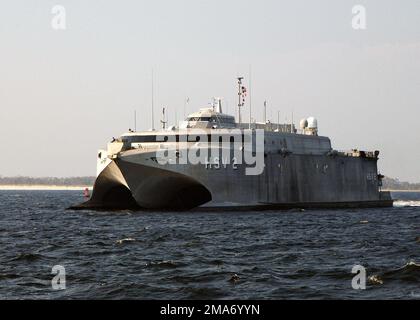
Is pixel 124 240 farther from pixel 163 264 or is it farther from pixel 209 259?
pixel 163 264

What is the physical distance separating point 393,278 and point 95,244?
55.3 feet

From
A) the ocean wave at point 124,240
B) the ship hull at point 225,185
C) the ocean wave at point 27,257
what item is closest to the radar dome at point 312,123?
the ship hull at point 225,185

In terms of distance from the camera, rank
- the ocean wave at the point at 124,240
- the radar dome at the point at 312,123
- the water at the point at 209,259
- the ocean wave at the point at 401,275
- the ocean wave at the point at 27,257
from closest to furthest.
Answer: the water at the point at 209,259 < the ocean wave at the point at 401,275 < the ocean wave at the point at 27,257 < the ocean wave at the point at 124,240 < the radar dome at the point at 312,123

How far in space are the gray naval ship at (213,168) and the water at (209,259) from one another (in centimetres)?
939

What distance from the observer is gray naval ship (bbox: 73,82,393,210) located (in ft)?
195

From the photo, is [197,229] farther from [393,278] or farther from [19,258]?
[393,278]

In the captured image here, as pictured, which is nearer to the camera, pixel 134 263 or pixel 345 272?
pixel 345 272

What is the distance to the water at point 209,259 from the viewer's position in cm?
2212

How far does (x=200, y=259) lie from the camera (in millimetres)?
29531

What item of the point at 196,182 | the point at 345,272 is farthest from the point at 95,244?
the point at 196,182

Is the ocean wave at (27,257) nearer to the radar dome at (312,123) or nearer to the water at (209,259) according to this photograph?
the water at (209,259)

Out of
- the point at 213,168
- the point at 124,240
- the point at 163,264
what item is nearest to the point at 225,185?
the point at 213,168

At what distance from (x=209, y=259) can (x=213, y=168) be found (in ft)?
102

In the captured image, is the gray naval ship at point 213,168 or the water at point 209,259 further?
the gray naval ship at point 213,168
